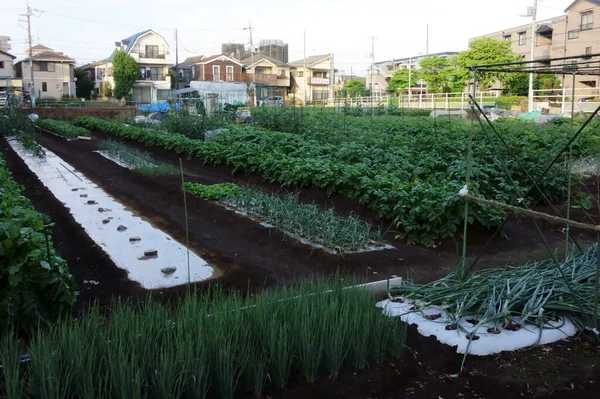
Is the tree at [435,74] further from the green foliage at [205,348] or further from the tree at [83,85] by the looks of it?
the green foliage at [205,348]

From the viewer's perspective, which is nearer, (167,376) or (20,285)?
(167,376)

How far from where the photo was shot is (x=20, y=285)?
3.70 metres

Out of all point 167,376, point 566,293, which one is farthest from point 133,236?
point 566,293

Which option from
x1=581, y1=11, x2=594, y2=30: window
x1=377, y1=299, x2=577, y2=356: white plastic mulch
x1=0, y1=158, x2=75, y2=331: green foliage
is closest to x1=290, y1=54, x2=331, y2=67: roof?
x1=581, y1=11, x2=594, y2=30: window

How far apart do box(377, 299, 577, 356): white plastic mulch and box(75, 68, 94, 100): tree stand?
64.0 metres

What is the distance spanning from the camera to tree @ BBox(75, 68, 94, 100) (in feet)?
202

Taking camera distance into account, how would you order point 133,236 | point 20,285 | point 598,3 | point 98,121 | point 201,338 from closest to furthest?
point 201,338 < point 20,285 < point 133,236 < point 98,121 < point 598,3

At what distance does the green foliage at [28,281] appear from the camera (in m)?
3.62

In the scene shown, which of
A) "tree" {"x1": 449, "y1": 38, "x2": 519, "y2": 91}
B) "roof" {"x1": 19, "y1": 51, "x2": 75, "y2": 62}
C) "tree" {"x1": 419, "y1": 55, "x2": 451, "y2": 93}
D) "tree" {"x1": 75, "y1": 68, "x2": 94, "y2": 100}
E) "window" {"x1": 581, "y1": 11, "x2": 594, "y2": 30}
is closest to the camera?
"window" {"x1": 581, "y1": 11, "x2": 594, "y2": 30}

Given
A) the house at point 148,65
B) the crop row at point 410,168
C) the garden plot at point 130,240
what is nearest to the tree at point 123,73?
the house at point 148,65

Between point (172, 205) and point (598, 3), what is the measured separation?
37691mm

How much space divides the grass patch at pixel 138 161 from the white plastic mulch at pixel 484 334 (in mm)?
8321

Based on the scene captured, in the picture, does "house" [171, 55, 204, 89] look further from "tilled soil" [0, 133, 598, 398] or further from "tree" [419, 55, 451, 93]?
"tilled soil" [0, 133, 598, 398]

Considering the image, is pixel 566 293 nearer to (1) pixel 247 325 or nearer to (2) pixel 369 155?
(1) pixel 247 325
